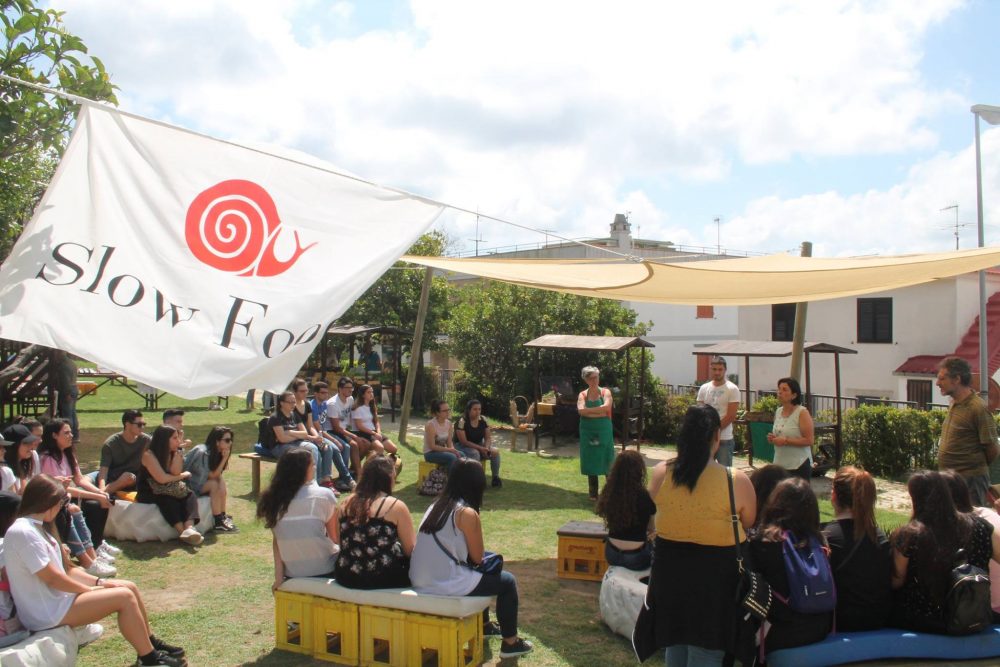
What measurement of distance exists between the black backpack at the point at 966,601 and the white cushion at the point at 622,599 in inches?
66.1

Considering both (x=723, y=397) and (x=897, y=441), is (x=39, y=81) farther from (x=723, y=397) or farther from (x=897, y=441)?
(x=897, y=441)

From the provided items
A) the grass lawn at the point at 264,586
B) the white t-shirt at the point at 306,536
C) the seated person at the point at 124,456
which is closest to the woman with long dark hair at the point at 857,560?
the grass lawn at the point at 264,586

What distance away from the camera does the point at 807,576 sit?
4.09m

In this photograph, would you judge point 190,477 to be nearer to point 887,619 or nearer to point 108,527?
point 108,527

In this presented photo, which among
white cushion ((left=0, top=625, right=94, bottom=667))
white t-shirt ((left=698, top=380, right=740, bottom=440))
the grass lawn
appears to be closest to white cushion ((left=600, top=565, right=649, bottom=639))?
the grass lawn

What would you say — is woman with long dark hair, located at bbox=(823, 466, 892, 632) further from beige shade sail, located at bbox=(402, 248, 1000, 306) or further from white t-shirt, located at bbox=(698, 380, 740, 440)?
white t-shirt, located at bbox=(698, 380, 740, 440)

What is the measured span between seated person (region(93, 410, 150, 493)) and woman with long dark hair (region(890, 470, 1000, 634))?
6214 millimetres

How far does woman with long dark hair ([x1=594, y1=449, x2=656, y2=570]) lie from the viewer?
18.1ft

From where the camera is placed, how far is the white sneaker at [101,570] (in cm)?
609

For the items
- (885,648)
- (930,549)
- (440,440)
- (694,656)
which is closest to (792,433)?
(930,549)

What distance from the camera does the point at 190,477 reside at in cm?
754

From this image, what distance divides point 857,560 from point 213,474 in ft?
18.8

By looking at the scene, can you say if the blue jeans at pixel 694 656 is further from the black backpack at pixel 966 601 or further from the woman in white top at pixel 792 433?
the woman in white top at pixel 792 433

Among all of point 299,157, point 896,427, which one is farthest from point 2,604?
point 896,427
